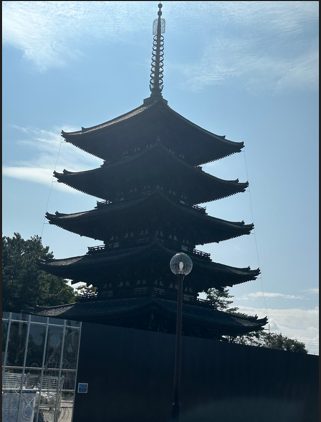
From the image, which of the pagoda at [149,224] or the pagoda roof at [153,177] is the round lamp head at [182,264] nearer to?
the pagoda at [149,224]

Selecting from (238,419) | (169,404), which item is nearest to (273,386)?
(238,419)

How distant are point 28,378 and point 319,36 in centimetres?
1767

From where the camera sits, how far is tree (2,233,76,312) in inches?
2495

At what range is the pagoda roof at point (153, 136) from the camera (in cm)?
3625

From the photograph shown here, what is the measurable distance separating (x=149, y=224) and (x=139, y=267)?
10.1 feet

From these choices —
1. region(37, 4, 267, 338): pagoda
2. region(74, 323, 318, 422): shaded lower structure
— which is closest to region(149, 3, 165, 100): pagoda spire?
region(37, 4, 267, 338): pagoda

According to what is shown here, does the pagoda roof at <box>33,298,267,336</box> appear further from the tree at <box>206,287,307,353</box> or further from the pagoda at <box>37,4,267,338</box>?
the tree at <box>206,287,307,353</box>

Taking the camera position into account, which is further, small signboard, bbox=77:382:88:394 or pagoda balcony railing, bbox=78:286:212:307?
pagoda balcony railing, bbox=78:286:212:307

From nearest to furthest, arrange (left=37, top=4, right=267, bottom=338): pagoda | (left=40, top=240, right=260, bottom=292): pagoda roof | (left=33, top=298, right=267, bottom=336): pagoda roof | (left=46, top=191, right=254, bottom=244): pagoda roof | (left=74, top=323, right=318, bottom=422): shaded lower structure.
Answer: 1. (left=74, top=323, right=318, bottom=422): shaded lower structure
2. (left=33, top=298, right=267, bottom=336): pagoda roof
3. (left=40, top=240, right=260, bottom=292): pagoda roof
4. (left=37, top=4, right=267, bottom=338): pagoda
5. (left=46, top=191, right=254, bottom=244): pagoda roof

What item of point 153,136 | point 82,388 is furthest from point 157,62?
point 82,388

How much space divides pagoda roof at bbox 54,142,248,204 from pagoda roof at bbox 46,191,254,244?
2161 millimetres

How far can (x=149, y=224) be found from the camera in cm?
3462

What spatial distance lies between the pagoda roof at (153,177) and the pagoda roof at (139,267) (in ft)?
16.9

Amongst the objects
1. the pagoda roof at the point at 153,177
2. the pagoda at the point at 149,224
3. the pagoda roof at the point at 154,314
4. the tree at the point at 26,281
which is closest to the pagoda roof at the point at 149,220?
the pagoda at the point at 149,224
